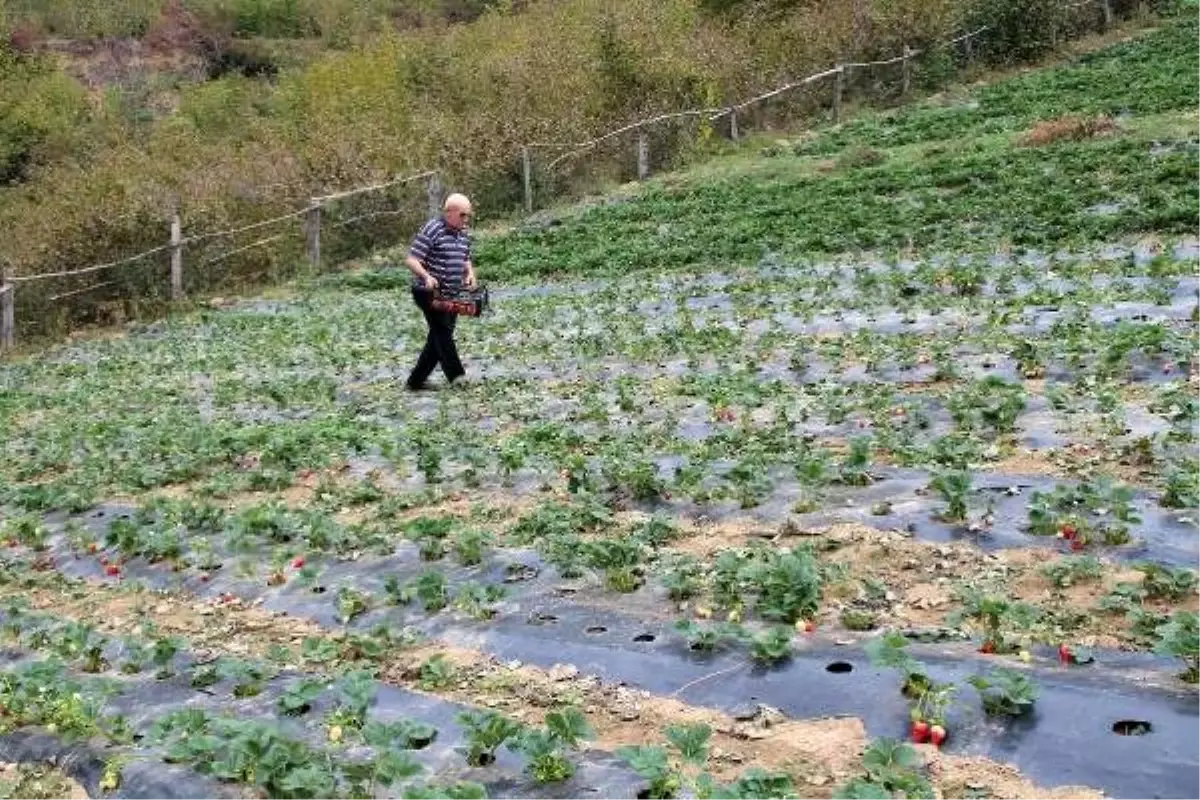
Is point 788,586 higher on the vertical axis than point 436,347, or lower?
lower

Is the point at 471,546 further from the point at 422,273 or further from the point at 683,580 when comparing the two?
the point at 422,273

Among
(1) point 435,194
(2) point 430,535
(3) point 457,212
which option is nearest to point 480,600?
(2) point 430,535

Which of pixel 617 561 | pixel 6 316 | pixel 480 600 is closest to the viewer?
pixel 480 600

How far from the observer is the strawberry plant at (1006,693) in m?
3.26

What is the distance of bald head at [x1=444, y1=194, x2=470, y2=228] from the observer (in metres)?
9.93

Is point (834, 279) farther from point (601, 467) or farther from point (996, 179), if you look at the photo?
point (601, 467)

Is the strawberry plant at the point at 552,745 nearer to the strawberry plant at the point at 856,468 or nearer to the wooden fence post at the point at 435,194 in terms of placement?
the strawberry plant at the point at 856,468

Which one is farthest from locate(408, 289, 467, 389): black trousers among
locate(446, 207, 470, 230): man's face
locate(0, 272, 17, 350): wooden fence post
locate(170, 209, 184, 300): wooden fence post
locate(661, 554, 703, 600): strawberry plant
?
locate(170, 209, 184, 300): wooden fence post

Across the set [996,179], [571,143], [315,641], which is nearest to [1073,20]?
[571,143]

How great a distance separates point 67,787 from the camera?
399 centimetres

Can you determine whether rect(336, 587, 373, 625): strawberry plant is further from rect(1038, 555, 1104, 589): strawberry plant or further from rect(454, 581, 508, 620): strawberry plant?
rect(1038, 555, 1104, 589): strawberry plant

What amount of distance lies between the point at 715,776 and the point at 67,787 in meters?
2.29

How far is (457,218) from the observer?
9.99 metres

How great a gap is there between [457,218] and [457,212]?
→ 70mm
